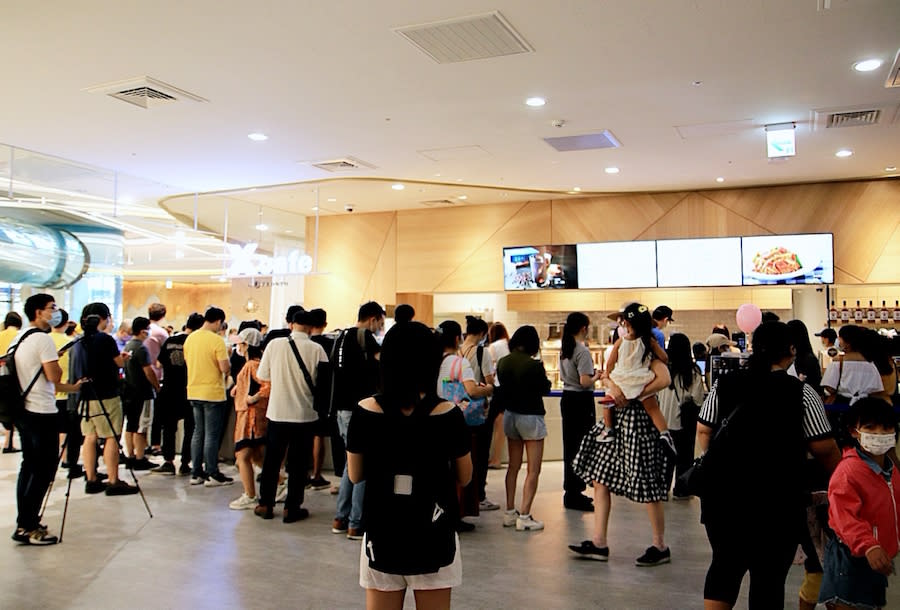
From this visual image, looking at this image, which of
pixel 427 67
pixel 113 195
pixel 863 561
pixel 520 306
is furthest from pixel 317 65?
pixel 520 306

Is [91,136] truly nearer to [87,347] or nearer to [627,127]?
[87,347]

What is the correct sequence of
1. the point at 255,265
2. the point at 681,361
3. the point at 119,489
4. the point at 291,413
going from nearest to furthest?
the point at 291,413 → the point at 681,361 → the point at 119,489 → the point at 255,265

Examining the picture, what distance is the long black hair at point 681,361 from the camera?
19.9 feet

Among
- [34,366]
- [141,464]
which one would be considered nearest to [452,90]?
[34,366]

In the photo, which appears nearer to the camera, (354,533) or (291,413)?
(354,533)

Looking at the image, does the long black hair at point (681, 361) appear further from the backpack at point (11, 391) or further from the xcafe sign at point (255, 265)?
the xcafe sign at point (255, 265)

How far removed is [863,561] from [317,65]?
4872 millimetres

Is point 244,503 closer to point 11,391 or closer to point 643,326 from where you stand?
point 11,391

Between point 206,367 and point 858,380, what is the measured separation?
5400mm

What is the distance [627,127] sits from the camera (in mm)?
7352

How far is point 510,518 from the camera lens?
5.57 m

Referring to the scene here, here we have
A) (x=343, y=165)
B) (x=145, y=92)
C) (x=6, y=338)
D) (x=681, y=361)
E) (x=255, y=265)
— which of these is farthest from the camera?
(x=255, y=265)

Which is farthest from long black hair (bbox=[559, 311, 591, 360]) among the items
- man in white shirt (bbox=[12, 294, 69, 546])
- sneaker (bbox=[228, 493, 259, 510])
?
man in white shirt (bbox=[12, 294, 69, 546])

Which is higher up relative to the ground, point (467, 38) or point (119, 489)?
point (467, 38)
